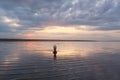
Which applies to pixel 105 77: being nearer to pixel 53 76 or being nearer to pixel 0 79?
pixel 53 76

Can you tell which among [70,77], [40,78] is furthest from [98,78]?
[40,78]

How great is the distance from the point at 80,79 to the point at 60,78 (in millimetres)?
2081

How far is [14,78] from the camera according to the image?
18.8 m

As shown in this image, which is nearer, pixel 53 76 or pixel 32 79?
pixel 32 79

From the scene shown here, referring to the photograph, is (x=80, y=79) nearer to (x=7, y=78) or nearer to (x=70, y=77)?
(x=70, y=77)

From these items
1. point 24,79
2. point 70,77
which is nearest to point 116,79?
point 70,77

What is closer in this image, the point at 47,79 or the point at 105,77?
the point at 47,79

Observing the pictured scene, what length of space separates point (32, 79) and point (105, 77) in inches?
308

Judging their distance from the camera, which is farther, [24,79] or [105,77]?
[105,77]

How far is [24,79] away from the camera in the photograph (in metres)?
18.4

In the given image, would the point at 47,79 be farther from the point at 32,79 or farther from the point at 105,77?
the point at 105,77

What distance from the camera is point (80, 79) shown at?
18.8 m

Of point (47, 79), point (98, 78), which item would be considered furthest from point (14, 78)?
point (98, 78)

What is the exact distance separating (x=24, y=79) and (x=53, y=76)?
3.27 meters
